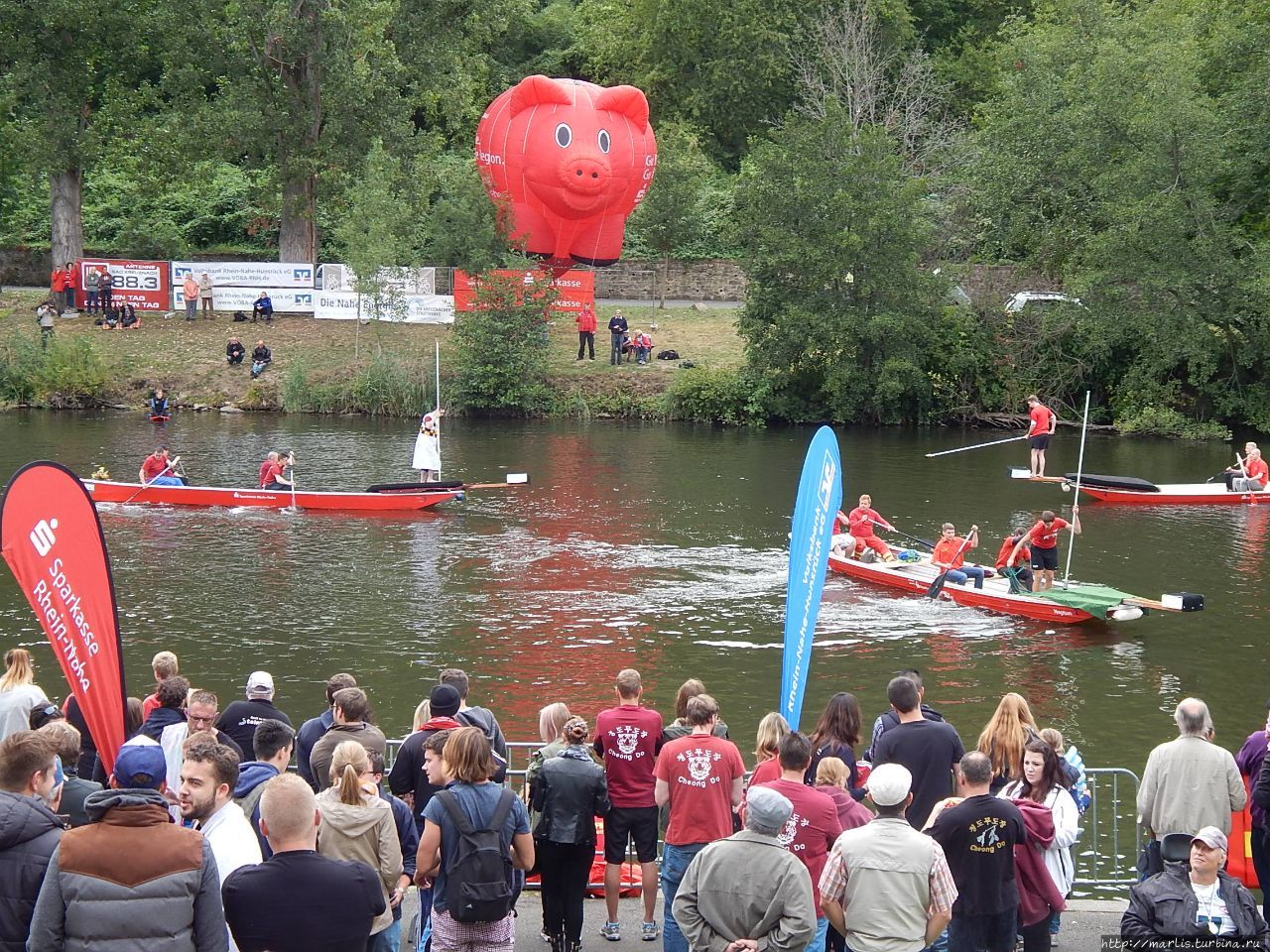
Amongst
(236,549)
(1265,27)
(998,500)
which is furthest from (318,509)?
(1265,27)

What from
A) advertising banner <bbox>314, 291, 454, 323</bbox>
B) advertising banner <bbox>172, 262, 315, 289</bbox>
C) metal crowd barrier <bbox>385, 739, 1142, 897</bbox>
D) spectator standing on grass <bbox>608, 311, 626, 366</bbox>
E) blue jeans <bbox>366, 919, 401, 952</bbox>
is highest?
advertising banner <bbox>172, 262, 315, 289</bbox>

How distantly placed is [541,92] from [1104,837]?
110 feet

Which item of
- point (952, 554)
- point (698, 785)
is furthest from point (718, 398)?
point (698, 785)

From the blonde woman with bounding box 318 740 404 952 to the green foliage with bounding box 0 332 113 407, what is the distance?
38785 mm

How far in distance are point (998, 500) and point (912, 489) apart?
1935 millimetres

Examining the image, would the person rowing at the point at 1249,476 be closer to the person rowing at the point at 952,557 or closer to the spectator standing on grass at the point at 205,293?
the person rowing at the point at 952,557

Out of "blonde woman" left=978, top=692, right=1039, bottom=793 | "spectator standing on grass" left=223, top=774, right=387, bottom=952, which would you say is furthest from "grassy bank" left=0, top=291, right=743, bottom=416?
"spectator standing on grass" left=223, top=774, right=387, bottom=952

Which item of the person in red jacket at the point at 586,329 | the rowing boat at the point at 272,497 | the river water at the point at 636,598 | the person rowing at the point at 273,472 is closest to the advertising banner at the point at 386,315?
→ the person in red jacket at the point at 586,329

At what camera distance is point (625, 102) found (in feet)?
141

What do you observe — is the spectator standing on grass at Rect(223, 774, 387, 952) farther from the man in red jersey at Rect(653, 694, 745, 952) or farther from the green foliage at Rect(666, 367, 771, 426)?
the green foliage at Rect(666, 367, 771, 426)

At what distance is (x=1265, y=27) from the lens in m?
40.7

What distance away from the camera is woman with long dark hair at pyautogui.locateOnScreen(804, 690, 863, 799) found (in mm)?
8617

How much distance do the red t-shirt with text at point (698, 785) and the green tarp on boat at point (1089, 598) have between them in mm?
12695

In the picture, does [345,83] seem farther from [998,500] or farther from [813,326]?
[998,500]
